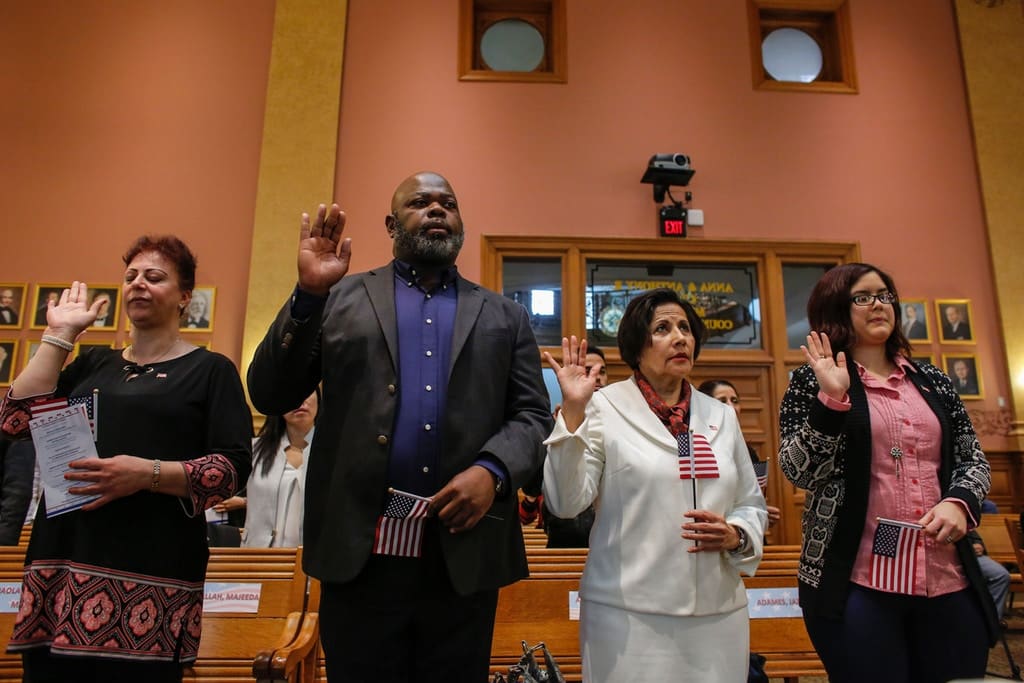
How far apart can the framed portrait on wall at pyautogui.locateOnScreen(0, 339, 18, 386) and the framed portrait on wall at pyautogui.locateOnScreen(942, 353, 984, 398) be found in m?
7.55

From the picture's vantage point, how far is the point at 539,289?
568 centimetres

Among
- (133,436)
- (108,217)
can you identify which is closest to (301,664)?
(133,436)

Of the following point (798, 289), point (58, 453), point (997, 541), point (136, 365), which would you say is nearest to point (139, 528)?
point (58, 453)

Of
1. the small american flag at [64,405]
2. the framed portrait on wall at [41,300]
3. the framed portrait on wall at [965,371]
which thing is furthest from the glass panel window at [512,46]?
the small american flag at [64,405]

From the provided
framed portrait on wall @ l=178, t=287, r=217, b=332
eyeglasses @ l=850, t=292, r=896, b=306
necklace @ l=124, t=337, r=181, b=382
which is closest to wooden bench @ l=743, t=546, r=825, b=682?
eyeglasses @ l=850, t=292, r=896, b=306

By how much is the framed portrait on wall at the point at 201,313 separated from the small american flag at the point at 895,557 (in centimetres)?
510

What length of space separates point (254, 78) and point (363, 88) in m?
0.95

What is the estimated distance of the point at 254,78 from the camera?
5.87 meters

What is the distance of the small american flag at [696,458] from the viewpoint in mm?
1670

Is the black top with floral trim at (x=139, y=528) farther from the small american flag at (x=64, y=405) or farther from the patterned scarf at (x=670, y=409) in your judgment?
the patterned scarf at (x=670, y=409)

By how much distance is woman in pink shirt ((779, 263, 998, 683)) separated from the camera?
1477 mm

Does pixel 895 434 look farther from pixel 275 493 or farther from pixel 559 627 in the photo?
pixel 275 493

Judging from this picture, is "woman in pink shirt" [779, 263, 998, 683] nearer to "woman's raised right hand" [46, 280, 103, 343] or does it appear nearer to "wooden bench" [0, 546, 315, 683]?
"wooden bench" [0, 546, 315, 683]

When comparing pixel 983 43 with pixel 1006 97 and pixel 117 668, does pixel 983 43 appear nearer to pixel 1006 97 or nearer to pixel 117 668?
pixel 1006 97
